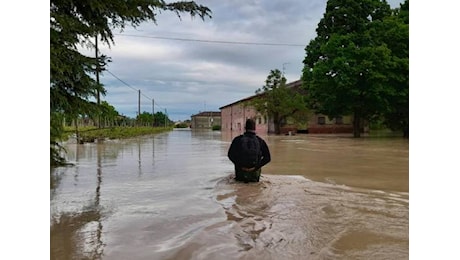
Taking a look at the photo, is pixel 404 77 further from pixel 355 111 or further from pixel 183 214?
pixel 183 214

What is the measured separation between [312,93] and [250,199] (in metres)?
27.6

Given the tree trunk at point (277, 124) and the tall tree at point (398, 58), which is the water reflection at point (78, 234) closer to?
the tall tree at point (398, 58)

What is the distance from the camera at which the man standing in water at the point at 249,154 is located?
7.78 meters

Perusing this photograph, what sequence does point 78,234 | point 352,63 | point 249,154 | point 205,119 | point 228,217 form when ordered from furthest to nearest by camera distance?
point 205,119
point 352,63
point 249,154
point 228,217
point 78,234

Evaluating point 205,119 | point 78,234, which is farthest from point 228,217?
point 205,119

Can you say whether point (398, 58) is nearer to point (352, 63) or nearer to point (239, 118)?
point (352, 63)

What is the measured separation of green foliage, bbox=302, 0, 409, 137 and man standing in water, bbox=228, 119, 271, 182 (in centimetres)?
2124

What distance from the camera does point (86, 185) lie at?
821cm

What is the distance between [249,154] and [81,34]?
3.57m

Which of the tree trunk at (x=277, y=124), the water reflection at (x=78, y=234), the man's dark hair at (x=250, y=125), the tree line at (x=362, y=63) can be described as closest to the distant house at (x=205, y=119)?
the tree trunk at (x=277, y=124)

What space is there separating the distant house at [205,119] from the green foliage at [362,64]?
76917 millimetres

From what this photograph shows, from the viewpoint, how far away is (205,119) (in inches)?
4424

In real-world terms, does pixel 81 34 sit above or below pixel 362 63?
below

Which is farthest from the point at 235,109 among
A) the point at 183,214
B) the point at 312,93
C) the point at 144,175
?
the point at 183,214
